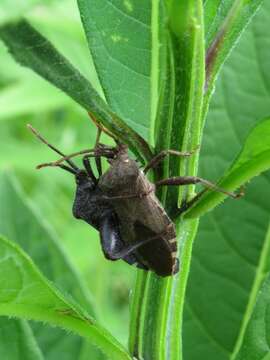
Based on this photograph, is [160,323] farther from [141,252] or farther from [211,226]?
[211,226]

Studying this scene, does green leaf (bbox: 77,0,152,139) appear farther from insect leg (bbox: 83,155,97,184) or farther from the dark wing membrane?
insect leg (bbox: 83,155,97,184)

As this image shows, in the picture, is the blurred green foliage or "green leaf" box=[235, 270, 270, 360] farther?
the blurred green foliage

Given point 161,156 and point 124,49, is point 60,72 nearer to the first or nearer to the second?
point 124,49

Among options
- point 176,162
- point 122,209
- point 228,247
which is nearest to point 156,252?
point 122,209

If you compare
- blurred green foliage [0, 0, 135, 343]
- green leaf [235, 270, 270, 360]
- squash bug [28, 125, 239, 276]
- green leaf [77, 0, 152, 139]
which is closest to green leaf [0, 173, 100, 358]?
squash bug [28, 125, 239, 276]

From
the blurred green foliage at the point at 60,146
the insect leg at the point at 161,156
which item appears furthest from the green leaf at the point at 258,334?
the blurred green foliage at the point at 60,146

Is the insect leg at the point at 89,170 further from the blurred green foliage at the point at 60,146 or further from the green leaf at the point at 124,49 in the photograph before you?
the blurred green foliage at the point at 60,146

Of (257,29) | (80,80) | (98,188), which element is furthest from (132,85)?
(257,29)
